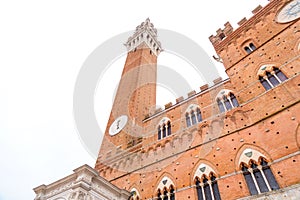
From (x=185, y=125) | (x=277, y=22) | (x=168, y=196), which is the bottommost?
(x=168, y=196)

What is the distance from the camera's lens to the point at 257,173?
7.91 meters

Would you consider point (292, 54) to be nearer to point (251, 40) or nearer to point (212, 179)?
point (251, 40)

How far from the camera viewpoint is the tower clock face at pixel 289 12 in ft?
35.7

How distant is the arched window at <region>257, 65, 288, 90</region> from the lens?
957 cm

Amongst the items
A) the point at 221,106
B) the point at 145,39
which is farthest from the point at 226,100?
the point at 145,39

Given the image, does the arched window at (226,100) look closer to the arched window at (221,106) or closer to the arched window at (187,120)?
the arched window at (221,106)

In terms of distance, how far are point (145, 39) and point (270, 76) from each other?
2055 centimetres

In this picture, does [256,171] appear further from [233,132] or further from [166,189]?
[166,189]

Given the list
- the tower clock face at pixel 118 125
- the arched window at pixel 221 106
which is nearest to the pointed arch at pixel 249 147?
the arched window at pixel 221 106

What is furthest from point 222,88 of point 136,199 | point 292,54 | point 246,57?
point 136,199

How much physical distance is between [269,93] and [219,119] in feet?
8.35

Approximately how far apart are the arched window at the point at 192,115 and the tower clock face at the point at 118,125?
226 inches

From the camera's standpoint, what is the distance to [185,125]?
40.2ft

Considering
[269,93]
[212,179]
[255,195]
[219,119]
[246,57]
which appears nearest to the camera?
[255,195]
